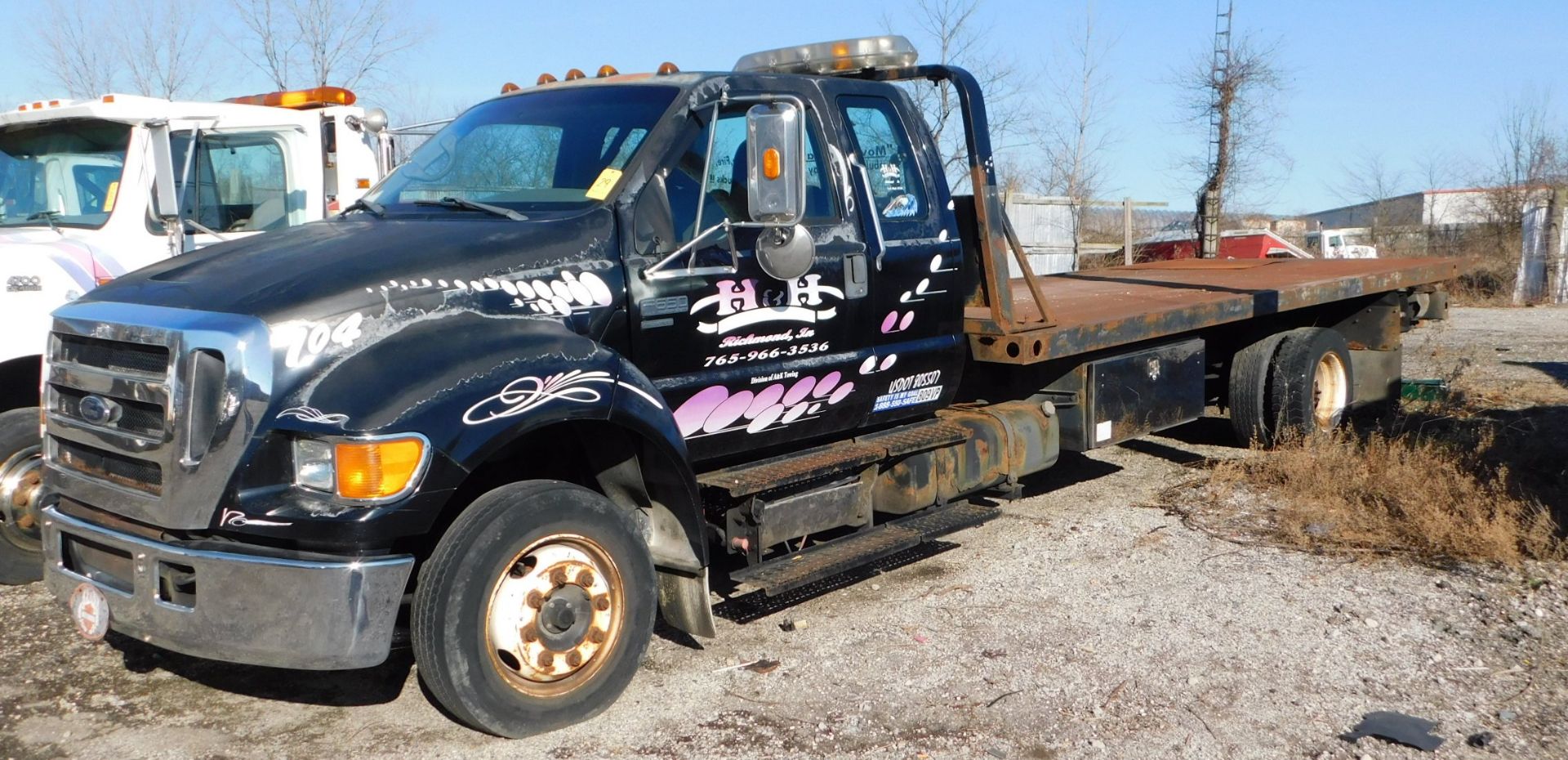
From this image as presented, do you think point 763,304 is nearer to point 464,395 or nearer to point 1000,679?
point 464,395

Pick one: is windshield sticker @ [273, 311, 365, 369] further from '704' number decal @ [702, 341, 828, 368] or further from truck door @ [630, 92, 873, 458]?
'704' number decal @ [702, 341, 828, 368]

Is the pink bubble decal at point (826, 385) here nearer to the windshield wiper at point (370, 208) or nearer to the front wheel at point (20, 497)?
the windshield wiper at point (370, 208)

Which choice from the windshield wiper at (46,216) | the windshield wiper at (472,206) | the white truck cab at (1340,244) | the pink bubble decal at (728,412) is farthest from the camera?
the white truck cab at (1340,244)

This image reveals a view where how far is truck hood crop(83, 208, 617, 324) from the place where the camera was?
4004 mm

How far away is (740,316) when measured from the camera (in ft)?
16.5

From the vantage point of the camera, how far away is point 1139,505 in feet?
25.0

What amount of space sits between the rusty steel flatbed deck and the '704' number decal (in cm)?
118

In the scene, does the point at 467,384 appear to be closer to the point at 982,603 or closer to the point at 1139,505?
the point at 982,603

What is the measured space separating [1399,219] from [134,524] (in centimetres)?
3418

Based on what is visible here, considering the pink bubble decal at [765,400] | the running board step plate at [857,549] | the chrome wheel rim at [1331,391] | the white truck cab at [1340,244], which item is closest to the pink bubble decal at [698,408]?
the pink bubble decal at [765,400]

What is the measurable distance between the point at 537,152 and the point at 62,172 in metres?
3.52

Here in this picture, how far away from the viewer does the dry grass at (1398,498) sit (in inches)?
244

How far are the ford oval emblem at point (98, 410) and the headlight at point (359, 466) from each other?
2.50 ft

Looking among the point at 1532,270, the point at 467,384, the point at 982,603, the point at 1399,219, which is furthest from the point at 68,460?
the point at 1399,219
